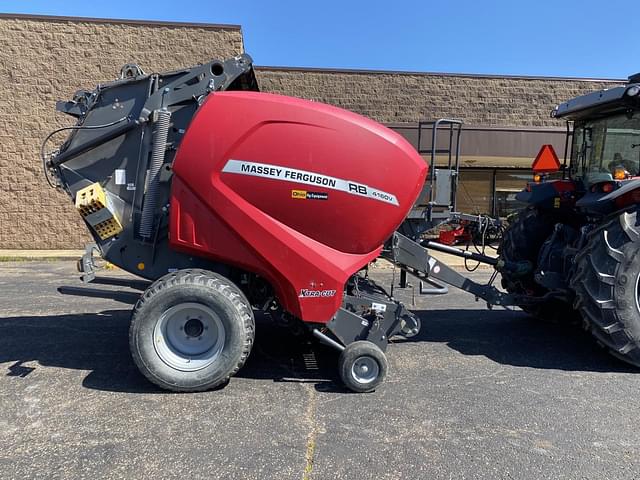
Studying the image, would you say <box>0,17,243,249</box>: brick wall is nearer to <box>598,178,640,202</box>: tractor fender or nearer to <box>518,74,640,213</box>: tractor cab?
<box>518,74,640,213</box>: tractor cab

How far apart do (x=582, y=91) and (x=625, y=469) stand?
14039mm

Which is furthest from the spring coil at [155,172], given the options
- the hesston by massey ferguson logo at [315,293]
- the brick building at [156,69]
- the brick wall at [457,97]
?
the brick wall at [457,97]

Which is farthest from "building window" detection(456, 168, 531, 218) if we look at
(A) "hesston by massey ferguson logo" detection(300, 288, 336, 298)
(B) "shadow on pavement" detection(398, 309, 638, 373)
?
(A) "hesston by massey ferguson logo" detection(300, 288, 336, 298)

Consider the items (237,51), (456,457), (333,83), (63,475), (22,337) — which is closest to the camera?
(63,475)

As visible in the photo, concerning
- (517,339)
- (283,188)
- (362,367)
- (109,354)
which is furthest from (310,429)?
(517,339)

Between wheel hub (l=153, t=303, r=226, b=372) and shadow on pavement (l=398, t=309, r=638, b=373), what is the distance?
2218 millimetres

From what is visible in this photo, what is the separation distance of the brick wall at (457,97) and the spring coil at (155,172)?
10366 mm

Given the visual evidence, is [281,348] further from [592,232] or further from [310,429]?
[592,232]

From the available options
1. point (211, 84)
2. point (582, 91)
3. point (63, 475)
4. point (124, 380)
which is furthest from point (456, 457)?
point (582, 91)

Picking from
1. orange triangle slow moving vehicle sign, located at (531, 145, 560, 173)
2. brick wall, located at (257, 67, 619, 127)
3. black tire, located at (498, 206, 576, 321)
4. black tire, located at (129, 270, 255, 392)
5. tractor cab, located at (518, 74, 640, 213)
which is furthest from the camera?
brick wall, located at (257, 67, 619, 127)

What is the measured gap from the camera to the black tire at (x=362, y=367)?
3.54 metres

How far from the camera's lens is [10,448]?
2777 millimetres

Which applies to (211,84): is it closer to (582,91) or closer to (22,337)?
(22,337)

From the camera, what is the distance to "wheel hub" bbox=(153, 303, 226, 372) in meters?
3.51
